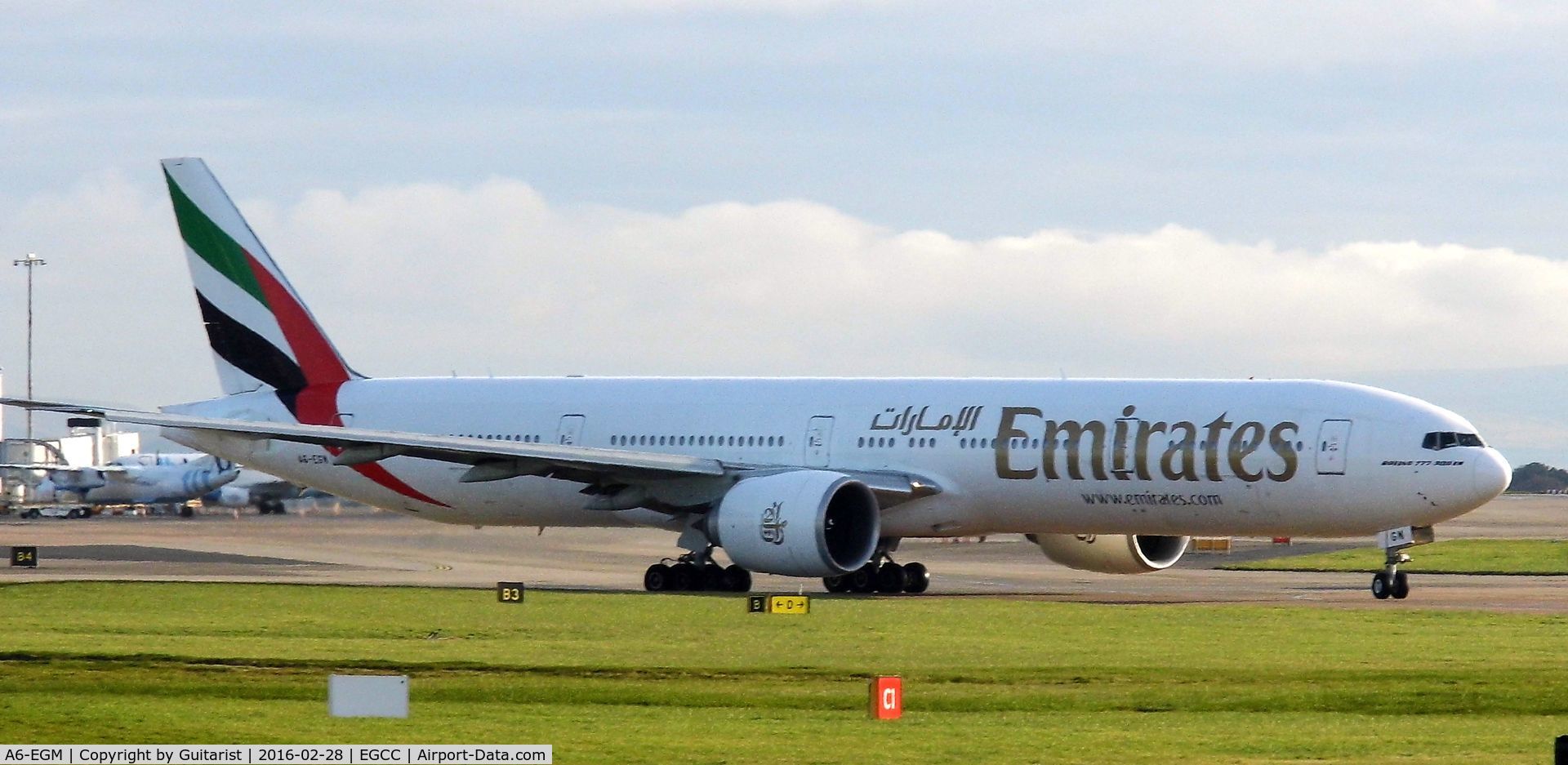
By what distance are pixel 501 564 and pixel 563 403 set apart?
→ 480 centimetres

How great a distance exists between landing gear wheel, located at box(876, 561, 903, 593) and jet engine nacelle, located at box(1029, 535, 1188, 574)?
9.03 ft

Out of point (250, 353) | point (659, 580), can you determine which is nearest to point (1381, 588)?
point (659, 580)

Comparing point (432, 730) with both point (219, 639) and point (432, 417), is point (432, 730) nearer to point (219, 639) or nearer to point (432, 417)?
point (219, 639)

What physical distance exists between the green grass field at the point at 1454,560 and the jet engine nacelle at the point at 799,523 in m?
12.4

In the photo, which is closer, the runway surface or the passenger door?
the runway surface

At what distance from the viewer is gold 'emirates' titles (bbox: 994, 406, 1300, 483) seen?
3269cm

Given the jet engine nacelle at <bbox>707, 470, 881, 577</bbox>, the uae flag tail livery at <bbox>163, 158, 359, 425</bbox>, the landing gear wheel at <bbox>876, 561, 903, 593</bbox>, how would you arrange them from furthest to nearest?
the uae flag tail livery at <bbox>163, 158, 359, 425</bbox>
the landing gear wheel at <bbox>876, 561, 903, 593</bbox>
the jet engine nacelle at <bbox>707, 470, 881, 577</bbox>

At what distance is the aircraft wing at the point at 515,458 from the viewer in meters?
34.8

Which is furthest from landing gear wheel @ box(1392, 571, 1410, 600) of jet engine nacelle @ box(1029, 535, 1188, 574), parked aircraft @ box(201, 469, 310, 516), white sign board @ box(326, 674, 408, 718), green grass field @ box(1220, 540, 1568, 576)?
parked aircraft @ box(201, 469, 310, 516)

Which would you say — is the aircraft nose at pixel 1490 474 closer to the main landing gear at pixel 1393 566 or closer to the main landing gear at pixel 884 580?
the main landing gear at pixel 1393 566

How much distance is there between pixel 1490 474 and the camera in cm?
3219

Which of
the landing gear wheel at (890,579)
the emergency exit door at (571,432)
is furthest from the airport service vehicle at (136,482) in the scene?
the landing gear wheel at (890,579)

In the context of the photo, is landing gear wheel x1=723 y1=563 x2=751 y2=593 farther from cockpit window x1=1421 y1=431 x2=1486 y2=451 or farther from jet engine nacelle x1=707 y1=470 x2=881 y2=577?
cockpit window x1=1421 y1=431 x2=1486 y2=451

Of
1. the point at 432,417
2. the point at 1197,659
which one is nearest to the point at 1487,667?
the point at 1197,659
